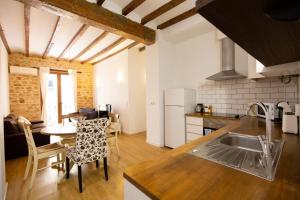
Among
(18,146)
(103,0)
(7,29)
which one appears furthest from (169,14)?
(18,146)

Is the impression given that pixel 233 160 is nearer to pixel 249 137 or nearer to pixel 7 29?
pixel 249 137

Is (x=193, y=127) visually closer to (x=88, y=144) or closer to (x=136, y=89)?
(x=88, y=144)

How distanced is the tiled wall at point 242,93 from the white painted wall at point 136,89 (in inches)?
88.4

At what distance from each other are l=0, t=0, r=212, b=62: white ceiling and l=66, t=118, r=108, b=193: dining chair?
2125mm

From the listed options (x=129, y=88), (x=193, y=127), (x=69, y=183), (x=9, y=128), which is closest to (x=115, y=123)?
(x=69, y=183)

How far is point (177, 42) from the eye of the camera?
13.0 feet

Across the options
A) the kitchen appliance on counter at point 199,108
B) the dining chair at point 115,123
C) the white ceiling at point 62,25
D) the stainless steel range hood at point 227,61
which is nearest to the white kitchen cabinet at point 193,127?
the kitchen appliance on counter at point 199,108

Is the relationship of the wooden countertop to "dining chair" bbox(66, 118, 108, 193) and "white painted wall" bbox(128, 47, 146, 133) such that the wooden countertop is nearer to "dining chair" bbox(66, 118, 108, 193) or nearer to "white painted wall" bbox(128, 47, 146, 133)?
"dining chair" bbox(66, 118, 108, 193)

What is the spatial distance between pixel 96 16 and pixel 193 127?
2.76 m

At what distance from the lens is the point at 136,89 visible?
5273mm

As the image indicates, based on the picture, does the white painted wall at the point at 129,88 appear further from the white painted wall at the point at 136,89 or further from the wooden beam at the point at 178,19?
the wooden beam at the point at 178,19

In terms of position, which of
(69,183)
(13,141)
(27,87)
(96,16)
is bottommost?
(69,183)

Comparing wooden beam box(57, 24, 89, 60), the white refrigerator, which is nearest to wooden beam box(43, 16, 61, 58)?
wooden beam box(57, 24, 89, 60)

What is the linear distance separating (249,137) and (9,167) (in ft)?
12.7
